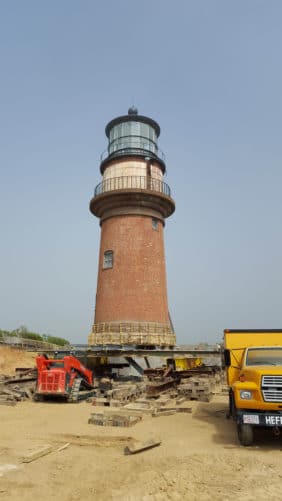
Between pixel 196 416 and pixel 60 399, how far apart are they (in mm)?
6769

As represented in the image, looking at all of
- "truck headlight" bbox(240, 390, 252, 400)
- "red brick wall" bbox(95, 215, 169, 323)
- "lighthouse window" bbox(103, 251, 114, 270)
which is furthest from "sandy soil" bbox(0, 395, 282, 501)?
"lighthouse window" bbox(103, 251, 114, 270)

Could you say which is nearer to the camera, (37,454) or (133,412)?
(37,454)

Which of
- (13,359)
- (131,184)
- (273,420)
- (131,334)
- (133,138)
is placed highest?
(133,138)

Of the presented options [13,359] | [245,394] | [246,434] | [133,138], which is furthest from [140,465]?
[13,359]

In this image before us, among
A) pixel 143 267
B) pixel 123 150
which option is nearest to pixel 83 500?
pixel 143 267

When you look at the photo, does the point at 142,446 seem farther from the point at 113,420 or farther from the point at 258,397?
the point at 113,420

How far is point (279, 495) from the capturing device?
5.26 meters

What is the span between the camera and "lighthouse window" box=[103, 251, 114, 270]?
25166 millimetres

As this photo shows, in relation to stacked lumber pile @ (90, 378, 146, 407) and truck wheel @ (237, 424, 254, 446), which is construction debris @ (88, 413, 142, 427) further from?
truck wheel @ (237, 424, 254, 446)

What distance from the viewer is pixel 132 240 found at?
25.0 meters

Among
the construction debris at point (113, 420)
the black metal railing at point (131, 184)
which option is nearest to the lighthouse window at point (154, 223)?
the black metal railing at point (131, 184)

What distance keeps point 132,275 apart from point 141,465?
58.1ft

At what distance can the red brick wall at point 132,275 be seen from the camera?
2380cm

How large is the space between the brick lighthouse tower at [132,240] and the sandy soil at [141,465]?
1240 centimetres
